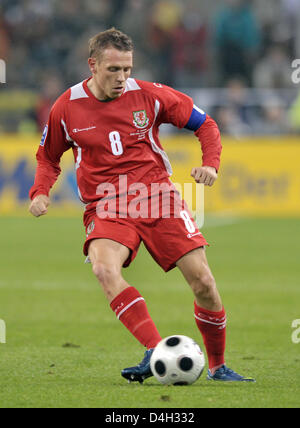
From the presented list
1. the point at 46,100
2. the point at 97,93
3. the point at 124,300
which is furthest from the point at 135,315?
the point at 46,100

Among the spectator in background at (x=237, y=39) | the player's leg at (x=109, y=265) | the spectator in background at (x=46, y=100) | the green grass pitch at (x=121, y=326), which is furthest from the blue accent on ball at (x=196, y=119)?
the spectator in background at (x=237, y=39)

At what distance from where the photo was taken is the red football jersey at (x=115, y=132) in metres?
5.91

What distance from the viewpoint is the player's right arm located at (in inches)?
234

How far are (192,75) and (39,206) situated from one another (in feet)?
56.1

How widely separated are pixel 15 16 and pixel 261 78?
6600mm

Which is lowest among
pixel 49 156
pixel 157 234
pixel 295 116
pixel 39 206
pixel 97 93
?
pixel 157 234

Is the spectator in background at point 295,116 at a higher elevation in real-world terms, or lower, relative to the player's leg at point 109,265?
higher

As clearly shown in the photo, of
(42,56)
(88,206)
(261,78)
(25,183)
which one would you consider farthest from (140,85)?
(42,56)

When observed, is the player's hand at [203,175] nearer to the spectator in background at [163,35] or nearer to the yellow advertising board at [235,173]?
the yellow advertising board at [235,173]

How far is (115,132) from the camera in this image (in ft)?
19.4

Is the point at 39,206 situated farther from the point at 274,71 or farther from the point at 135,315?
the point at 274,71

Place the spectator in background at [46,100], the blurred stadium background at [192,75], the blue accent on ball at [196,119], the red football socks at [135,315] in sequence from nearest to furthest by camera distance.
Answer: the red football socks at [135,315], the blue accent on ball at [196,119], the blurred stadium background at [192,75], the spectator in background at [46,100]

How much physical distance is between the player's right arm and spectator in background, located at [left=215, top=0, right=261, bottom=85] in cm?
1615
